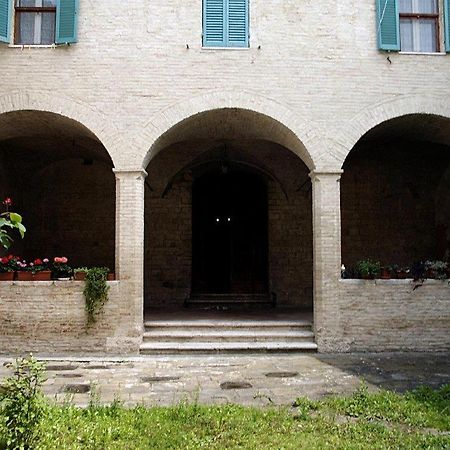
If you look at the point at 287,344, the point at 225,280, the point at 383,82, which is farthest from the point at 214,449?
the point at 225,280

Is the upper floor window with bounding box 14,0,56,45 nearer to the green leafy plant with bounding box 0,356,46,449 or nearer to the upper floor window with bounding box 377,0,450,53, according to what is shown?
the upper floor window with bounding box 377,0,450,53

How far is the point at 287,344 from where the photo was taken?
358 inches

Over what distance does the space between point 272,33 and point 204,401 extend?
6966 millimetres

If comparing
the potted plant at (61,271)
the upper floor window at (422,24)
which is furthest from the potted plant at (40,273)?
the upper floor window at (422,24)

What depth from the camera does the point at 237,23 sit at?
31.3 feet

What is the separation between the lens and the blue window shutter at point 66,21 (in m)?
9.23

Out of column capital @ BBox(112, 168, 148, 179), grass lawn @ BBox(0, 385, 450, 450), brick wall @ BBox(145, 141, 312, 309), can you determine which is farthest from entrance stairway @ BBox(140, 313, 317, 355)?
brick wall @ BBox(145, 141, 312, 309)

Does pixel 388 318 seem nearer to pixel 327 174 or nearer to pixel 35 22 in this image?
pixel 327 174

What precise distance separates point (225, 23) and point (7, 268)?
20.6ft

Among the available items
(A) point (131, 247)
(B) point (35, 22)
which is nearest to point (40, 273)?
(A) point (131, 247)

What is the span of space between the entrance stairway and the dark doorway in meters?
4.05

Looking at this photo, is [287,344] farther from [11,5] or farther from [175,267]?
[11,5]

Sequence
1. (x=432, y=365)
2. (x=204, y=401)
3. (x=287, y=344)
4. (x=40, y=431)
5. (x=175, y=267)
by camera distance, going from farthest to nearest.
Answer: (x=175, y=267) → (x=287, y=344) → (x=432, y=365) → (x=204, y=401) → (x=40, y=431)

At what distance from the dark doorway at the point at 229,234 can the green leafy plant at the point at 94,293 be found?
17.2 feet
